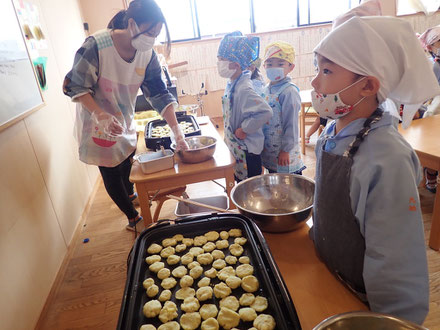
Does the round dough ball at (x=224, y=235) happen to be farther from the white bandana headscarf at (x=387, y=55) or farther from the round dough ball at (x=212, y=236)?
the white bandana headscarf at (x=387, y=55)

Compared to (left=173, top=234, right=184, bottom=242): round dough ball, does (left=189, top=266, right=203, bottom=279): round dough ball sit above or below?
below

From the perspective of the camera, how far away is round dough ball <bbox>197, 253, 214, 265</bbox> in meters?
0.90

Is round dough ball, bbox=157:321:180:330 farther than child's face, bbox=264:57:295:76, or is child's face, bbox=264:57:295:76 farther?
child's face, bbox=264:57:295:76

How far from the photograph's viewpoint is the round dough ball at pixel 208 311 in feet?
2.37

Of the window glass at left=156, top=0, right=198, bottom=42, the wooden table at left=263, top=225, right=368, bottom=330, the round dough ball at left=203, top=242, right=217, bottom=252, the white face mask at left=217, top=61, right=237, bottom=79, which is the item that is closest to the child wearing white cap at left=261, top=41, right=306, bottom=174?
the white face mask at left=217, top=61, right=237, bottom=79

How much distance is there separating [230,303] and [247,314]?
6 cm

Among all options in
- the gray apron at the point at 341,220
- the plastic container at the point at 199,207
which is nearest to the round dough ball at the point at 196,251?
the gray apron at the point at 341,220

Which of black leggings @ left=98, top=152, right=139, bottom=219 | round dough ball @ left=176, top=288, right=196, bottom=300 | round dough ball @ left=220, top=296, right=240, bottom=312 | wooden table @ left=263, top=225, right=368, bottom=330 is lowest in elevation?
black leggings @ left=98, top=152, right=139, bottom=219

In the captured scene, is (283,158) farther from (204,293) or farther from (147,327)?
(147,327)

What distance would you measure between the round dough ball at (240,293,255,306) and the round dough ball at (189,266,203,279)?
159 millimetres

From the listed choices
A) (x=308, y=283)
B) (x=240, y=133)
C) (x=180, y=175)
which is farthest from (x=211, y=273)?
(x=240, y=133)

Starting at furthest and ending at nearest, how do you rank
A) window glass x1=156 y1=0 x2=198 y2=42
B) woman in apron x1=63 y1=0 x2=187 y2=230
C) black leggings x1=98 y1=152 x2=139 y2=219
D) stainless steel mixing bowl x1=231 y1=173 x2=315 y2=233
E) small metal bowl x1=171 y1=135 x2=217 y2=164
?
window glass x1=156 y1=0 x2=198 y2=42, black leggings x1=98 y1=152 x2=139 y2=219, small metal bowl x1=171 y1=135 x2=217 y2=164, woman in apron x1=63 y1=0 x2=187 y2=230, stainless steel mixing bowl x1=231 y1=173 x2=315 y2=233

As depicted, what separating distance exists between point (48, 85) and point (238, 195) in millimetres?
2001

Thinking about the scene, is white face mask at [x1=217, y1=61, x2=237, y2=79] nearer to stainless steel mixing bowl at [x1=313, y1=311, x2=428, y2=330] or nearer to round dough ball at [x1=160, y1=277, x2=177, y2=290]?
round dough ball at [x1=160, y1=277, x2=177, y2=290]
